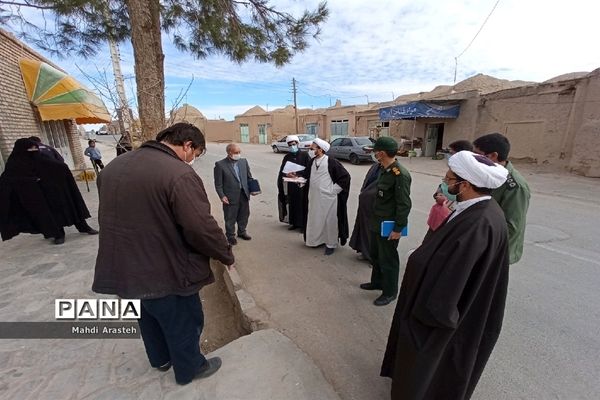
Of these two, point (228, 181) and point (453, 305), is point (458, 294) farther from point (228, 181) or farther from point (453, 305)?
point (228, 181)

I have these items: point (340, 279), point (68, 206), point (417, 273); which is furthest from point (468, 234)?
point (68, 206)

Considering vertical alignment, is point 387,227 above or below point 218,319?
above

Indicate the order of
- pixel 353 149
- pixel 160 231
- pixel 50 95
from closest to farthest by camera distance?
pixel 160 231
pixel 50 95
pixel 353 149

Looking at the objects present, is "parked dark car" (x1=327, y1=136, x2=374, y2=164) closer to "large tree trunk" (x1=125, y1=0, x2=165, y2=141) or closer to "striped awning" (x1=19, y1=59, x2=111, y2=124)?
"striped awning" (x1=19, y1=59, x2=111, y2=124)

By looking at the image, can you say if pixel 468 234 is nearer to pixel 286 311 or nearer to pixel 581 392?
pixel 581 392

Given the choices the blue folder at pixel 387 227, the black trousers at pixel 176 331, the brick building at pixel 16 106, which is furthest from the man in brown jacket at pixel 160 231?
the brick building at pixel 16 106

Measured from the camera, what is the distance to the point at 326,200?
4191mm

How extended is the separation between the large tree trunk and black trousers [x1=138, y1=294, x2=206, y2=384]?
2.48 meters

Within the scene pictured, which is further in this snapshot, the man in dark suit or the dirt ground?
the man in dark suit

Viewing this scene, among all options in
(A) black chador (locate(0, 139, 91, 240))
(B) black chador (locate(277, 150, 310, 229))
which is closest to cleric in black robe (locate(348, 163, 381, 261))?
(B) black chador (locate(277, 150, 310, 229))

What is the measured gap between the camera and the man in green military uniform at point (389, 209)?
2.74m

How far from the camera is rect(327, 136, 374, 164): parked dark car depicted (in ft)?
47.7

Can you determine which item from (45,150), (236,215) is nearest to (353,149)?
(236,215)

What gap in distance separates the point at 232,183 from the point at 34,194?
9.71 ft
